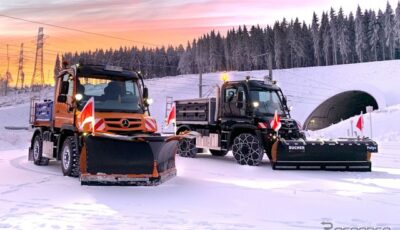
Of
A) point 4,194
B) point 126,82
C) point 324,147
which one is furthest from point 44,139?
point 324,147

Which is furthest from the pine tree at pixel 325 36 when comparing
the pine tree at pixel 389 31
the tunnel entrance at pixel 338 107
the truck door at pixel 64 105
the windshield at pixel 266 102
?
the truck door at pixel 64 105

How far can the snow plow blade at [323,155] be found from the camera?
1245 cm

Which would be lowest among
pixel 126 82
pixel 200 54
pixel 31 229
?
pixel 31 229

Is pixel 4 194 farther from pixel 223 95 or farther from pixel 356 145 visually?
pixel 356 145

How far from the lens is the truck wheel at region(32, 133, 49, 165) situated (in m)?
13.3

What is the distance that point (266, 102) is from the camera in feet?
46.2

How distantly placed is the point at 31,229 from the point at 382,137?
68.3 ft

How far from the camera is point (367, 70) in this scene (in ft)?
217

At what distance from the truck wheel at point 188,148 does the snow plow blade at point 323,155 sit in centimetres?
451

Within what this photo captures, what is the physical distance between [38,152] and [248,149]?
6.61 meters

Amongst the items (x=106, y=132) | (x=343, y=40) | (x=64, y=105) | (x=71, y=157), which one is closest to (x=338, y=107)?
(x=64, y=105)

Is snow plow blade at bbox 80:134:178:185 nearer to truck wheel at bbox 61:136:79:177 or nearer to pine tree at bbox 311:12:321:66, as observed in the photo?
truck wheel at bbox 61:136:79:177

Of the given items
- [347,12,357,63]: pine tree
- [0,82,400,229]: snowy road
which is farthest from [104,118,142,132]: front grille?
[347,12,357,63]: pine tree

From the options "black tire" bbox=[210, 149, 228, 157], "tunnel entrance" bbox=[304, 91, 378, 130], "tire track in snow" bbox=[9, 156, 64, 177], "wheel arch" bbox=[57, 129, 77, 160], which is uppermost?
"tunnel entrance" bbox=[304, 91, 378, 130]
